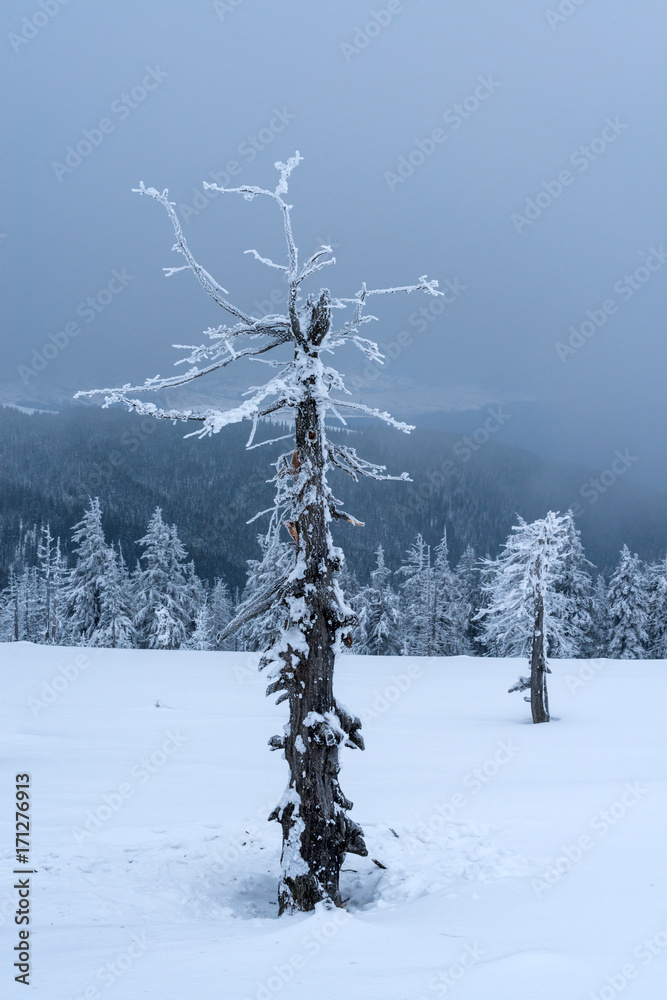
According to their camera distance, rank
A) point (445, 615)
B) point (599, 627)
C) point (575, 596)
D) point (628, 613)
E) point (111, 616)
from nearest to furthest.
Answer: point (111, 616)
point (575, 596)
point (628, 613)
point (599, 627)
point (445, 615)

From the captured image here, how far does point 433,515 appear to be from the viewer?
18125cm

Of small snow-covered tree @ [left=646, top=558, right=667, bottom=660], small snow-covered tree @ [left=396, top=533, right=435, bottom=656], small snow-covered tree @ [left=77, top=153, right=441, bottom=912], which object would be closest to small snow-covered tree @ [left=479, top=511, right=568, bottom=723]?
small snow-covered tree @ [left=77, top=153, right=441, bottom=912]

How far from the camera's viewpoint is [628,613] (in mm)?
42375

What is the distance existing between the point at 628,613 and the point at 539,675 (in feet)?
81.5

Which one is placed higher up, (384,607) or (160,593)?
(160,593)

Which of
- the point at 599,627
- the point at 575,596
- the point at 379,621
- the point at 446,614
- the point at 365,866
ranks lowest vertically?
the point at 599,627

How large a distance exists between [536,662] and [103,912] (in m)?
17.6

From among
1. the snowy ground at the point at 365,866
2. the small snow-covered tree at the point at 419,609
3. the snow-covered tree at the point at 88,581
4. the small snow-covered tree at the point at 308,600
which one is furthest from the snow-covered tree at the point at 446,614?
the small snow-covered tree at the point at 308,600

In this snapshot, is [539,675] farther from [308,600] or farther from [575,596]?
[575,596]

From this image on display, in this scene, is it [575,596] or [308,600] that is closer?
[308,600]

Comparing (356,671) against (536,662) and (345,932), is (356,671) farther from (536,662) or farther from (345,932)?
(345,932)

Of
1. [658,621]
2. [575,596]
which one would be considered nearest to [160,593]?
[575,596]

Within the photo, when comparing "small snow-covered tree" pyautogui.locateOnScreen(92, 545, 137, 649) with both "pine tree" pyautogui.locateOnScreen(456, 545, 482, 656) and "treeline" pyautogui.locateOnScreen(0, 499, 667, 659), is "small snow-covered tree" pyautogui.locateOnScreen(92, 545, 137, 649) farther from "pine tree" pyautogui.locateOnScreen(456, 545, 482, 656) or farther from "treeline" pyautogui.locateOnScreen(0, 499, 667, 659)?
"pine tree" pyautogui.locateOnScreen(456, 545, 482, 656)

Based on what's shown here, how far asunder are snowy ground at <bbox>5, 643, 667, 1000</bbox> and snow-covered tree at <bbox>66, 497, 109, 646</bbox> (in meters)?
20.8
